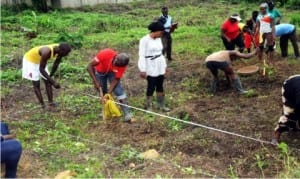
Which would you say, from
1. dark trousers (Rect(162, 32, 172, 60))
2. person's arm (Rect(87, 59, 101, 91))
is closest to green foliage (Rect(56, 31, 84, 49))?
dark trousers (Rect(162, 32, 172, 60))

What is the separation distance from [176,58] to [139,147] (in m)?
5.60

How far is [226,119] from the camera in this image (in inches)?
326

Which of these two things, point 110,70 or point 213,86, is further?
point 213,86

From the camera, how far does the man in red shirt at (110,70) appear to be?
7.89m

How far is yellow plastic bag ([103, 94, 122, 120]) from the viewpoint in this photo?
316 inches

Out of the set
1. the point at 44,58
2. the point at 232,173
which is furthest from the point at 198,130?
the point at 44,58

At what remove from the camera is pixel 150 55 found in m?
8.38

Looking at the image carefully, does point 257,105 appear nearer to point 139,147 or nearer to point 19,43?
point 139,147

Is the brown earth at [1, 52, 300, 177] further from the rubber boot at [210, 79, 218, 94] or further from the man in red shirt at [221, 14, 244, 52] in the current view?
the man in red shirt at [221, 14, 244, 52]

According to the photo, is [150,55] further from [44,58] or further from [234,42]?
[234,42]

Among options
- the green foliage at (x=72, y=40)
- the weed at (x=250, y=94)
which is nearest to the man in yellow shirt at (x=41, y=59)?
the weed at (x=250, y=94)

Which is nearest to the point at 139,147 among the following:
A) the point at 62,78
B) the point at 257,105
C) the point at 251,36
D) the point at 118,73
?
the point at 118,73

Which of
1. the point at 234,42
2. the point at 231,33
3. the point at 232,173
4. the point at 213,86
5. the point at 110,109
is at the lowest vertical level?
the point at 232,173

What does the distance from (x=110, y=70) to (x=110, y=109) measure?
1.97 feet
